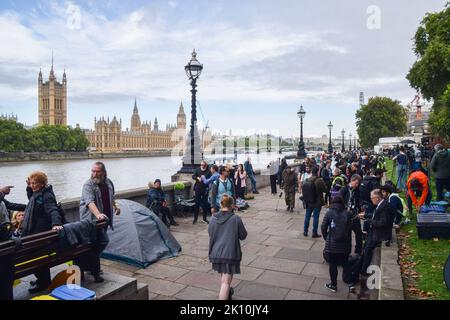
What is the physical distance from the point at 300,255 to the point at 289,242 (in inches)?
40.4

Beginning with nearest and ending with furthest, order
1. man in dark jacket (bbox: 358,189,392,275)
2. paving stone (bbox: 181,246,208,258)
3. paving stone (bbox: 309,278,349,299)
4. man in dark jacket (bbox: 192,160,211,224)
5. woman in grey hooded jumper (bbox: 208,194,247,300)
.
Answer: woman in grey hooded jumper (bbox: 208,194,247,300) < paving stone (bbox: 309,278,349,299) < man in dark jacket (bbox: 358,189,392,275) < paving stone (bbox: 181,246,208,258) < man in dark jacket (bbox: 192,160,211,224)

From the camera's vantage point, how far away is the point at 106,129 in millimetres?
156375

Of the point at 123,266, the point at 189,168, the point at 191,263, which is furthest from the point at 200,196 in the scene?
the point at 123,266

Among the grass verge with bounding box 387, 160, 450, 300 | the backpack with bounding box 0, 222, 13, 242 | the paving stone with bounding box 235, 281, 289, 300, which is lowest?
the paving stone with bounding box 235, 281, 289, 300

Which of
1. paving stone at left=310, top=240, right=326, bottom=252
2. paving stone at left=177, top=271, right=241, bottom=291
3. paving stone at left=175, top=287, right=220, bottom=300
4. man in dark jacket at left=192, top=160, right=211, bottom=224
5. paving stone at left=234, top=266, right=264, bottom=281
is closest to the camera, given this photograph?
paving stone at left=175, top=287, right=220, bottom=300

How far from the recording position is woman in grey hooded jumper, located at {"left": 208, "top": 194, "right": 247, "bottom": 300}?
5008mm

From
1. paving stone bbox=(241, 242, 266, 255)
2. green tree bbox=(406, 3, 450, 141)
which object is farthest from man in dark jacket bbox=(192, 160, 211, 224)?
green tree bbox=(406, 3, 450, 141)

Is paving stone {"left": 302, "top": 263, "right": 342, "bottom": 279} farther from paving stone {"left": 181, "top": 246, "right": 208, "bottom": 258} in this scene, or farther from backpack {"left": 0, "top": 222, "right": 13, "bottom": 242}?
backpack {"left": 0, "top": 222, "right": 13, "bottom": 242}

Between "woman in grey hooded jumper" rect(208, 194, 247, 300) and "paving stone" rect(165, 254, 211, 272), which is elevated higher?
"woman in grey hooded jumper" rect(208, 194, 247, 300)

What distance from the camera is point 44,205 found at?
4582mm

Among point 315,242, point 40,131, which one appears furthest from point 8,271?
point 40,131

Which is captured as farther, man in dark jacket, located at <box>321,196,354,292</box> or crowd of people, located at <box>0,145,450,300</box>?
man in dark jacket, located at <box>321,196,354,292</box>

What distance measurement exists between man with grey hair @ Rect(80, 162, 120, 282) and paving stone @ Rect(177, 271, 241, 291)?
1754 millimetres
